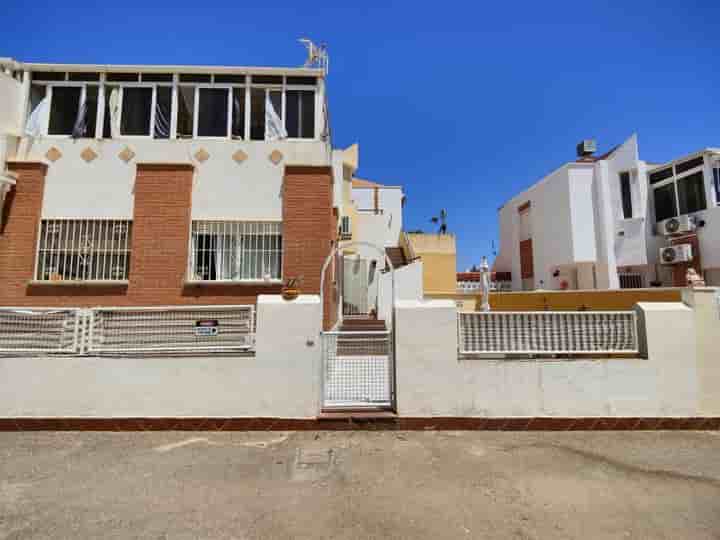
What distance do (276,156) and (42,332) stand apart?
5655mm

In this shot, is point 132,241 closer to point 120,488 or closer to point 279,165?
point 279,165

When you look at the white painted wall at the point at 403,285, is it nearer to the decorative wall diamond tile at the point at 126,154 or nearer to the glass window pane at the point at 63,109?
the decorative wall diamond tile at the point at 126,154

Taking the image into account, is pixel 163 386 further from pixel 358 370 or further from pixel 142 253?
pixel 142 253

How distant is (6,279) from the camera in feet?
26.6

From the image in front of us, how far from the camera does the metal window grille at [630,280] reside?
18422mm

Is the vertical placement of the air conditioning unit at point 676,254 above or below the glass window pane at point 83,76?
below

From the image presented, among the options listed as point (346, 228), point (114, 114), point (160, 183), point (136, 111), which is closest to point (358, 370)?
point (160, 183)

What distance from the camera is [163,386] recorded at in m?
5.20

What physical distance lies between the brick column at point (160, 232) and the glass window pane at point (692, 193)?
20.4 metres

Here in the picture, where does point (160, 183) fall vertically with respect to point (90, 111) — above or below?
below

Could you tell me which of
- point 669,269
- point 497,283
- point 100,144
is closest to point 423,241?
point 497,283

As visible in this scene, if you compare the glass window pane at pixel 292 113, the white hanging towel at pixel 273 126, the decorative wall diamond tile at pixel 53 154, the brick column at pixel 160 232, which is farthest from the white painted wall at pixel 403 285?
the decorative wall diamond tile at pixel 53 154

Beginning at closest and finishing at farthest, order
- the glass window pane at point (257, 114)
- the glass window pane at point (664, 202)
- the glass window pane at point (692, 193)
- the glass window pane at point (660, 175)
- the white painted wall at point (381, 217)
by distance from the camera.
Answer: the glass window pane at point (257, 114), the glass window pane at point (692, 193), the glass window pane at point (664, 202), the glass window pane at point (660, 175), the white painted wall at point (381, 217)

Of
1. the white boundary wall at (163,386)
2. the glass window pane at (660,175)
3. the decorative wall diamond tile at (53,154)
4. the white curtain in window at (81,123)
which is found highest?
the glass window pane at (660,175)
